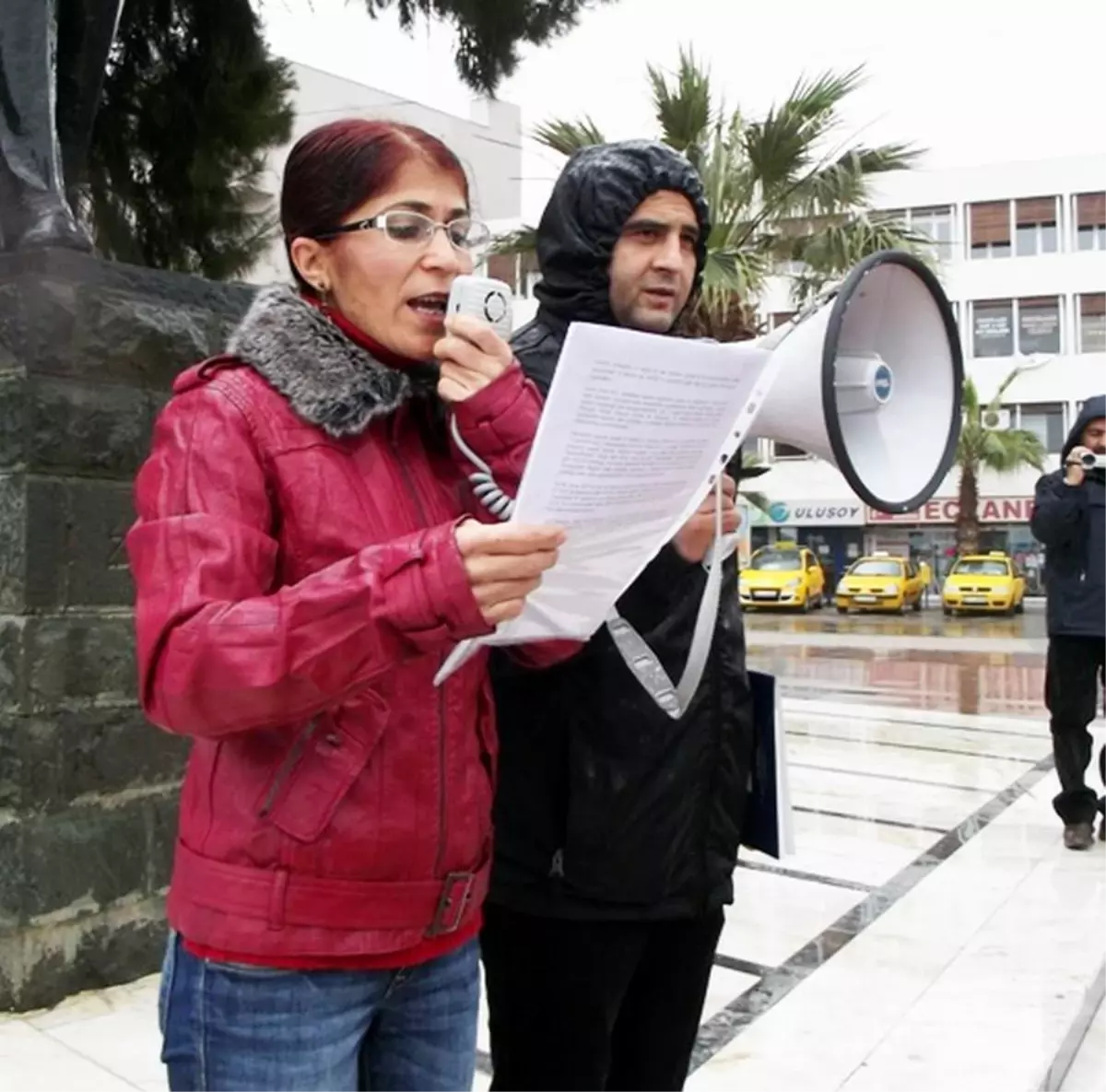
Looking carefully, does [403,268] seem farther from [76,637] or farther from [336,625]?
[76,637]

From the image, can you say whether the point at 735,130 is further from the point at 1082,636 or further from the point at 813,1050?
the point at 813,1050

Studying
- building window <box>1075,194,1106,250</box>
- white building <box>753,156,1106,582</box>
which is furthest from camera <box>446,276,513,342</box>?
building window <box>1075,194,1106,250</box>

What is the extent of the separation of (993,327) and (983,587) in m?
11.0

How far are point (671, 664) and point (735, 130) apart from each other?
9.92m

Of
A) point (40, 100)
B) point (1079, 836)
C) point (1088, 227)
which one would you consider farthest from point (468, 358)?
point (1088, 227)

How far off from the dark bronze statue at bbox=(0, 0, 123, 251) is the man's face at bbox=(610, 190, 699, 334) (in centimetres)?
165

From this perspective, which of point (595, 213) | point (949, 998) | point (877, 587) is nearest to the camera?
point (595, 213)

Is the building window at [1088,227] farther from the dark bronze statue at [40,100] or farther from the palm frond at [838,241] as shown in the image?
the dark bronze statue at [40,100]

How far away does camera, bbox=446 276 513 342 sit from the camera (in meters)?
1.02

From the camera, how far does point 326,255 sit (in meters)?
1.14

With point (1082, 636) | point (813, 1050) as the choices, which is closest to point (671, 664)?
point (813, 1050)

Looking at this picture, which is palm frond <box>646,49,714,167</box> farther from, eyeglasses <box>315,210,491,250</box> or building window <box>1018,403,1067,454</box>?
building window <box>1018,403,1067,454</box>

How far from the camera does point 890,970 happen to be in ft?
10.2

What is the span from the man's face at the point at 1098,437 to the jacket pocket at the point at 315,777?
3861 millimetres
